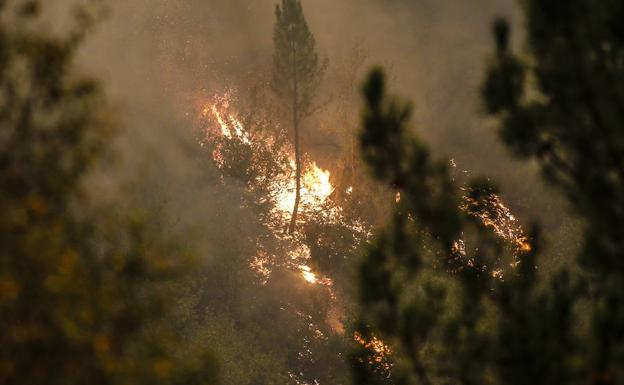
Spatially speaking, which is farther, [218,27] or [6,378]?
[218,27]

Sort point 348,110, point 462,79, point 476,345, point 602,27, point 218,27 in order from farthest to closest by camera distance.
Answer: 1. point 462,79
2. point 218,27
3. point 348,110
4. point 476,345
5. point 602,27

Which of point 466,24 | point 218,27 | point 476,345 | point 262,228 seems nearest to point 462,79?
point 466,24

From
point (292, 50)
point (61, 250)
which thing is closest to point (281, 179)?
point (292, 50)

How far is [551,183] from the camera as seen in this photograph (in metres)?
6.78

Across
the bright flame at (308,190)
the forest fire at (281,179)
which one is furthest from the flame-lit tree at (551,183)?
the bright flame at (308,190)

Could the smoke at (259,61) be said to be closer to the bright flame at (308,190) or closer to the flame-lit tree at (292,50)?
the bright flame at (308,190)

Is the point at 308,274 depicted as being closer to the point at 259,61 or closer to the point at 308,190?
the point at 308,190

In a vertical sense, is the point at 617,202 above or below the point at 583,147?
below

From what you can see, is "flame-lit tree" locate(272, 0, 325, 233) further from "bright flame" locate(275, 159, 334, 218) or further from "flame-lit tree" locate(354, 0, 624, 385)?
"flame-lit tree" locate(354, 0, 624, 385)

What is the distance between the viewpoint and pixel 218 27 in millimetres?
52344

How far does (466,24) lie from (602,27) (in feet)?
194

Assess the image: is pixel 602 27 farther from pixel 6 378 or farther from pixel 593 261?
pixel 6 378

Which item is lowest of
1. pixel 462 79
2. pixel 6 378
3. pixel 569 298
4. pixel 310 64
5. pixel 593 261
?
pixel 6 378

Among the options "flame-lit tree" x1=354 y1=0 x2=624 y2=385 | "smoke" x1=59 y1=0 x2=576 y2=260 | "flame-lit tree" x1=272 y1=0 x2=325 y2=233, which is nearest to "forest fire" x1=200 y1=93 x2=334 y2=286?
"smoke" x1=59 y1=0 x2=576 y2=260
